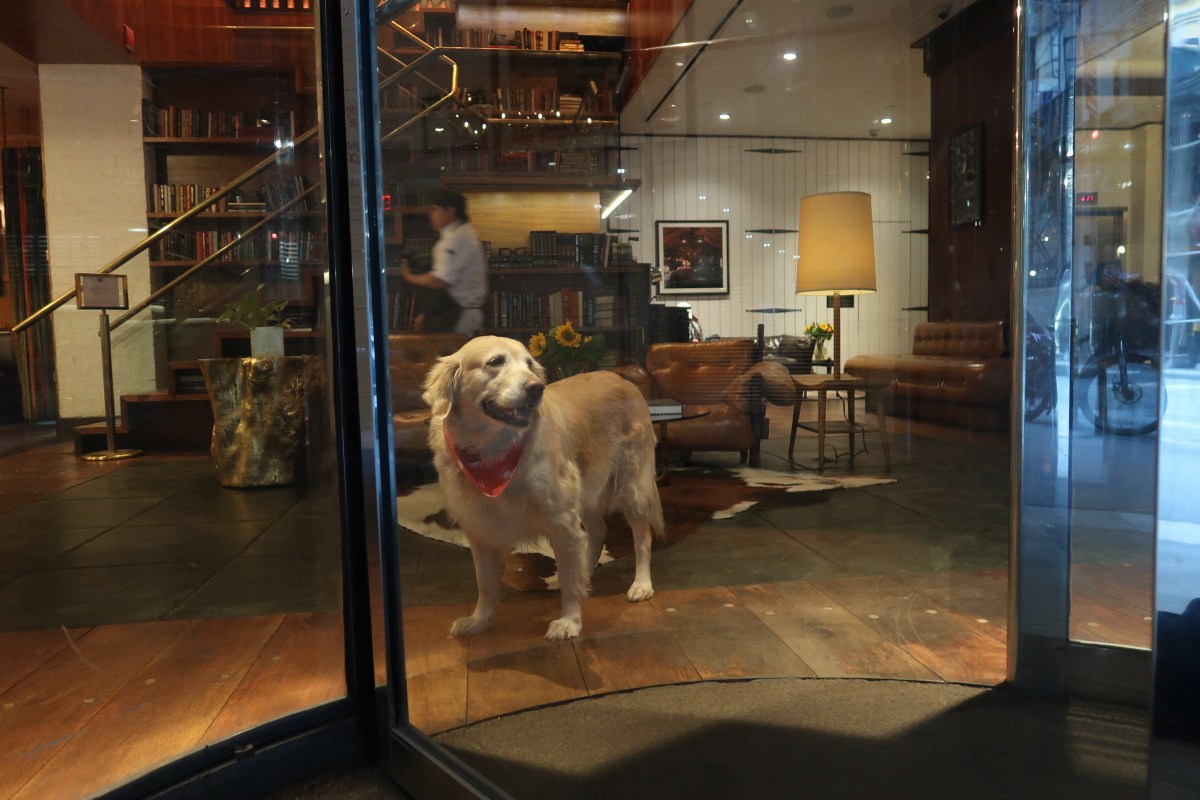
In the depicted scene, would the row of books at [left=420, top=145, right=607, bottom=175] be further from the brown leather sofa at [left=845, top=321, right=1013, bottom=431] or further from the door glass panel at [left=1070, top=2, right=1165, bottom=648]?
the door glass panel at [left=1070, top=2, right=1165, bottom=648]

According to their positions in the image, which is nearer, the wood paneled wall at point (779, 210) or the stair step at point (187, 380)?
the wood paneled wall at point (779, 210)

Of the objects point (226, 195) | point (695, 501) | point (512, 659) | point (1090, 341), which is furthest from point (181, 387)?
point (1090, 341)

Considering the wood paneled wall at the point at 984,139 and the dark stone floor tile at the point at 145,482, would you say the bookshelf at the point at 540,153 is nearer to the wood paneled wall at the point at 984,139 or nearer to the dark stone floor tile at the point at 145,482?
the wood paneled wall at the point at 984,139

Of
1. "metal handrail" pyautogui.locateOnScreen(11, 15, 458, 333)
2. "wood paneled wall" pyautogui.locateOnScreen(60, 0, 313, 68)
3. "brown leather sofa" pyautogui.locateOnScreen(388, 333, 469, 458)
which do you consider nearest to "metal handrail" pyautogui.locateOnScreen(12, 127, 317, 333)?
"metal handrail" pyautogui.locateOnScreen(11, 15, 458, 333)

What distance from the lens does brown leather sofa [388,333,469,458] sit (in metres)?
1.28

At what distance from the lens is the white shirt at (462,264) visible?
120 cm

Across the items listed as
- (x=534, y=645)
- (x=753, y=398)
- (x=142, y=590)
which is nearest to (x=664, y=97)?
(x=753, y=398)

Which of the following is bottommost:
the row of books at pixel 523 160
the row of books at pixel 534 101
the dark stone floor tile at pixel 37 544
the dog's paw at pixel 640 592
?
the dark stone floor tile at pixel 37 544

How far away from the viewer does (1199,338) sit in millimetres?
652

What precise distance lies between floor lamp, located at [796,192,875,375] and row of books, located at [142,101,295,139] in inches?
46.5

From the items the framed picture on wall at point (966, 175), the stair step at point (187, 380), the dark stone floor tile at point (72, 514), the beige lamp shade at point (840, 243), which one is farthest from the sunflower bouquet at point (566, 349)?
the dark stone floor tile at point (72, 514)

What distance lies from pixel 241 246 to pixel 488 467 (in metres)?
0.87

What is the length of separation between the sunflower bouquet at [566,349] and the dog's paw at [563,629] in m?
0.43

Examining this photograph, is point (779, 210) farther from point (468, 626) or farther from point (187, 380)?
point (187, 380)
